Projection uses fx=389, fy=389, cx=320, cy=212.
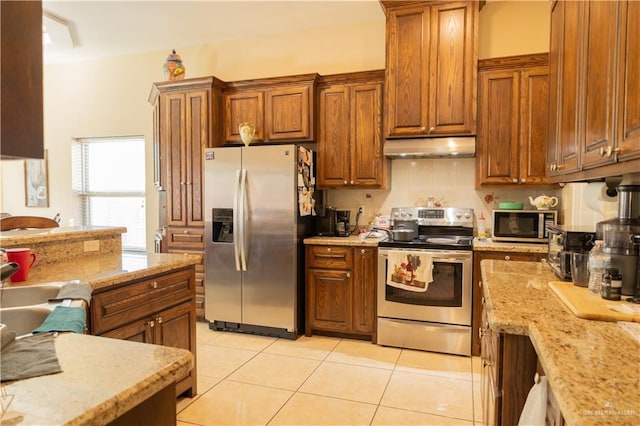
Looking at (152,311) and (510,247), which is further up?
(510,247)

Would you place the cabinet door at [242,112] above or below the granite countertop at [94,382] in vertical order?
above

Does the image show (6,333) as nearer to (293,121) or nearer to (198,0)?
(293,121)

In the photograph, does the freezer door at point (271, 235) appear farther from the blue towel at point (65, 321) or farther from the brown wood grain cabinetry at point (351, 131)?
the blue towel at point (65, 321)

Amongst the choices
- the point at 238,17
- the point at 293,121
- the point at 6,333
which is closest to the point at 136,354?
the point at 6,333

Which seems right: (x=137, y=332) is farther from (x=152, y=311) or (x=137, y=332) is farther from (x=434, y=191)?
(x=434, y=191)

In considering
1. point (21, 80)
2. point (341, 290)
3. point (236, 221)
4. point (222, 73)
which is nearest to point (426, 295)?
point (341, 290)

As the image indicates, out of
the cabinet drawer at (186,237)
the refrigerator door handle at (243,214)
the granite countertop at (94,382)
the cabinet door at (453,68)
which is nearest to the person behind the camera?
the granite countertop at (94,382)

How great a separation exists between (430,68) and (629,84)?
7.89 ft

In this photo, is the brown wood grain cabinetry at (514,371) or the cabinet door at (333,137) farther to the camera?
the cabinet door at (333,137)

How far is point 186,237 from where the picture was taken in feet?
13.1

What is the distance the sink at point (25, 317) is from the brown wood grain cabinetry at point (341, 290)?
233 cm

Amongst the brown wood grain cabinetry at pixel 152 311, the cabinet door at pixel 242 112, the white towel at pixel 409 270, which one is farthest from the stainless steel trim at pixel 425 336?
the cabinet door at pixel 242 112

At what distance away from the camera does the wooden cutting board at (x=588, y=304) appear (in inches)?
47.6

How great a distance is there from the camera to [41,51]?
2.67ft
